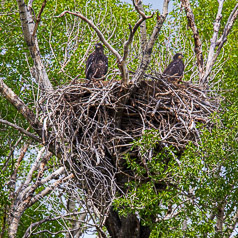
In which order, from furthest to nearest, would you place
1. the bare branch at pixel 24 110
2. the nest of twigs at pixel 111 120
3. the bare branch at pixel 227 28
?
the bare branch at pixel 227 28 → the bare branch at pixel 24 110 → the nest of twigs at pixel 111 120

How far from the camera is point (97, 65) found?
7.89 m

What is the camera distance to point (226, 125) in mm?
6141

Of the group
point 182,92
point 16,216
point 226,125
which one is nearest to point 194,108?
point 182,92

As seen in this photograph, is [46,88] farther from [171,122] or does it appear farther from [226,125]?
[226,125]

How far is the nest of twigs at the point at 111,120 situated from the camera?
6.32 m

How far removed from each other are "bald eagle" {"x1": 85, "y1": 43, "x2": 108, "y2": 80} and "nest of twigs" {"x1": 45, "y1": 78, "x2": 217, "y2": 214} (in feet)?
3.94

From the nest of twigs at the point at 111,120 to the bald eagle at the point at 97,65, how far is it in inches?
47.3

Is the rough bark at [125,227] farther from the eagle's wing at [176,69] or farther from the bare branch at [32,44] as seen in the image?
the eagle's wing at [176,69]

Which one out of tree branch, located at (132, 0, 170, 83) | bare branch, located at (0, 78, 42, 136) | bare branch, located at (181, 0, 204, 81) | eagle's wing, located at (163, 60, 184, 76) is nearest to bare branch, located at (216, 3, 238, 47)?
bare branch, located at (181, 0, 204, 81)

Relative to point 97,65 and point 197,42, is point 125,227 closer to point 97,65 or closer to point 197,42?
point 97,65

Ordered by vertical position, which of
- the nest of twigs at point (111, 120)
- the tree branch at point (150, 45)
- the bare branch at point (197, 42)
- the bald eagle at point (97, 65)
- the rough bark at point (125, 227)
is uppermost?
the bare branch at point (197, 42)

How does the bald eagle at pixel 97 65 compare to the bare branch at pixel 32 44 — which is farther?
the bald eagle at pixel 97 65

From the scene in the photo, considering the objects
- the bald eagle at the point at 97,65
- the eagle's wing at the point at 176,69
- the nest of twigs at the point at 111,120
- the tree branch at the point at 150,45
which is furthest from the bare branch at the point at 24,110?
the eagle's wing at the point at 176,69

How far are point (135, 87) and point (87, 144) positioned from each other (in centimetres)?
98
